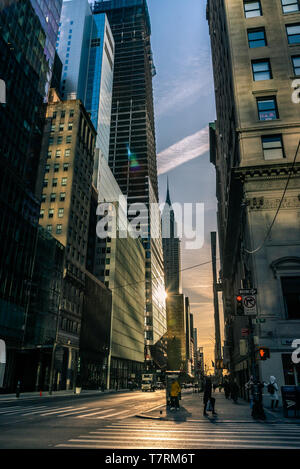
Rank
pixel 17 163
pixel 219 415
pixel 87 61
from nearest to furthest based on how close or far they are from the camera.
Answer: pixel 219 415, pixel 17 163, pixel 87 61

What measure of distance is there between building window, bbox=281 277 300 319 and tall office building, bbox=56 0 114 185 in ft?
384

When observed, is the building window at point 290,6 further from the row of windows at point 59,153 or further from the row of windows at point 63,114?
the row of windows at point 63,114

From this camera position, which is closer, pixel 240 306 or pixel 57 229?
pixel 240 306

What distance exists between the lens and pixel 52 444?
8.64 m

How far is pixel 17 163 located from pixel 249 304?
3817 centimetres

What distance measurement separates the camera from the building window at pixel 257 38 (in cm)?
3362

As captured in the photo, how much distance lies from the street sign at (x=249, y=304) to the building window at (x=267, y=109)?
64.2 ft

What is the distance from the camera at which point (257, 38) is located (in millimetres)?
33906

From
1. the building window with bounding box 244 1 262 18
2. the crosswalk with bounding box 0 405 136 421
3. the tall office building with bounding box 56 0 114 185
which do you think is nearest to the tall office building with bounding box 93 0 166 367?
the tall office building with bounding box 56 0 114 185

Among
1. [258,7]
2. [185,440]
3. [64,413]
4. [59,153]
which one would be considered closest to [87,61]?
[59,153]

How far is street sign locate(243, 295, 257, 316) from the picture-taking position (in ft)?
59.1

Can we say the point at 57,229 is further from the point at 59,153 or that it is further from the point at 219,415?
the point at 219,415

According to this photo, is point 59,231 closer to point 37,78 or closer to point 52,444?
point 37,78
